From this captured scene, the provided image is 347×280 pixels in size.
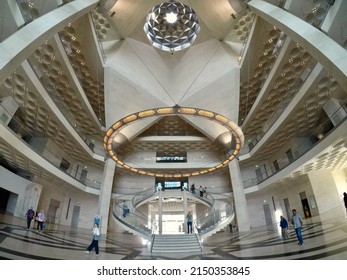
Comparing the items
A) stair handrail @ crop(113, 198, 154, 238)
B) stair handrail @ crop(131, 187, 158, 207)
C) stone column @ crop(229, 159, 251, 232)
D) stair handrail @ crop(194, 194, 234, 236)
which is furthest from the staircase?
stone column @ crop(229, 159, 251, 232)

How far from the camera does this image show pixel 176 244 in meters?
10.9

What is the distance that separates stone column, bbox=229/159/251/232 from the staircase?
10.8m

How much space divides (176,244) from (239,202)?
491 inches

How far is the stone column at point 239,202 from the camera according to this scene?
20.6 m

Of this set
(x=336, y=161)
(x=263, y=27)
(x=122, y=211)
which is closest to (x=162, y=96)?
(x=263, y=27)

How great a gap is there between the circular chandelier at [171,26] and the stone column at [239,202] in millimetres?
14338

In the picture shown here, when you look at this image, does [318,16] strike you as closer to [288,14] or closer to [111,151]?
[288,14]

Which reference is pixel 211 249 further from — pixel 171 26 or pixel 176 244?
pixel 171 26

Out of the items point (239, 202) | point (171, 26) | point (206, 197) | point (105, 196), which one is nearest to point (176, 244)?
point (206, 197)

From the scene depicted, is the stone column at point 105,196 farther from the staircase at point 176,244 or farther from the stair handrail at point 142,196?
the staircase at point 176,244

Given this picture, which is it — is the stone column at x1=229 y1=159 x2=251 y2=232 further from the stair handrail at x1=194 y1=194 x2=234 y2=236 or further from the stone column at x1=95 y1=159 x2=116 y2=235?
the stone column at x1=95 y1=159 x2=116 y2=235

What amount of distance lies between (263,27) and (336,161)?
11.4 metres

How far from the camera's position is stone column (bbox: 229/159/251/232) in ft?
67.5

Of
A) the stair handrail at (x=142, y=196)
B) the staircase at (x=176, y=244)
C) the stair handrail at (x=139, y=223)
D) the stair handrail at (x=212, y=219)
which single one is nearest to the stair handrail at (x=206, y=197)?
the stair handrail at (x=142, y=196)
